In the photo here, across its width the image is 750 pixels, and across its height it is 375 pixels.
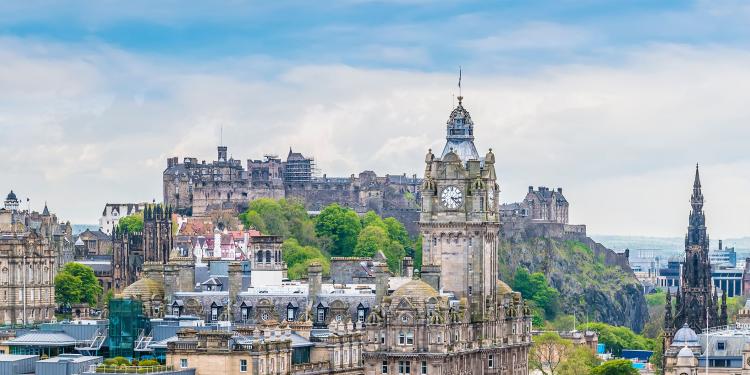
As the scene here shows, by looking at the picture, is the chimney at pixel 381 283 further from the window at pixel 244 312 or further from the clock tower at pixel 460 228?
the window at pixel 244 312

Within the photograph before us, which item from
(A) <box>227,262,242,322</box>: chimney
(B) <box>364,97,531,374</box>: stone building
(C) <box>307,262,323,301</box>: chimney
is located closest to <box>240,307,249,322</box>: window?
(A) <box>227,262,242,322</box>: chimney

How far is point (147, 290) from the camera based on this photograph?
529ft

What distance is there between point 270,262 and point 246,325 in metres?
35.6

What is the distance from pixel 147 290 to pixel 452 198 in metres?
21.6

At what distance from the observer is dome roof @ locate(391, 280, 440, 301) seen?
503 feet

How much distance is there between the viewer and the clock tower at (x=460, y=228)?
163 m

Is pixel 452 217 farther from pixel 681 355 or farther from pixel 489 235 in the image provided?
pixel 681 355

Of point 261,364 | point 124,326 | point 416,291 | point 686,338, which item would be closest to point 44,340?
point 124,326

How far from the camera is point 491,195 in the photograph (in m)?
166

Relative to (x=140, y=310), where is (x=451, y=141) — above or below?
above

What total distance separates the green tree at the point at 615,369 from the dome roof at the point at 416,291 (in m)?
36.5

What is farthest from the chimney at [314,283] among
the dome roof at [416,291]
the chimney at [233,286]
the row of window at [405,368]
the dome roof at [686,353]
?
the dome roof at [686,353]

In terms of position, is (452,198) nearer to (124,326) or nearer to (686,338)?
(686,338)

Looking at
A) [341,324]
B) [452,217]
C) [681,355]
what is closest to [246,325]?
[341,324]
